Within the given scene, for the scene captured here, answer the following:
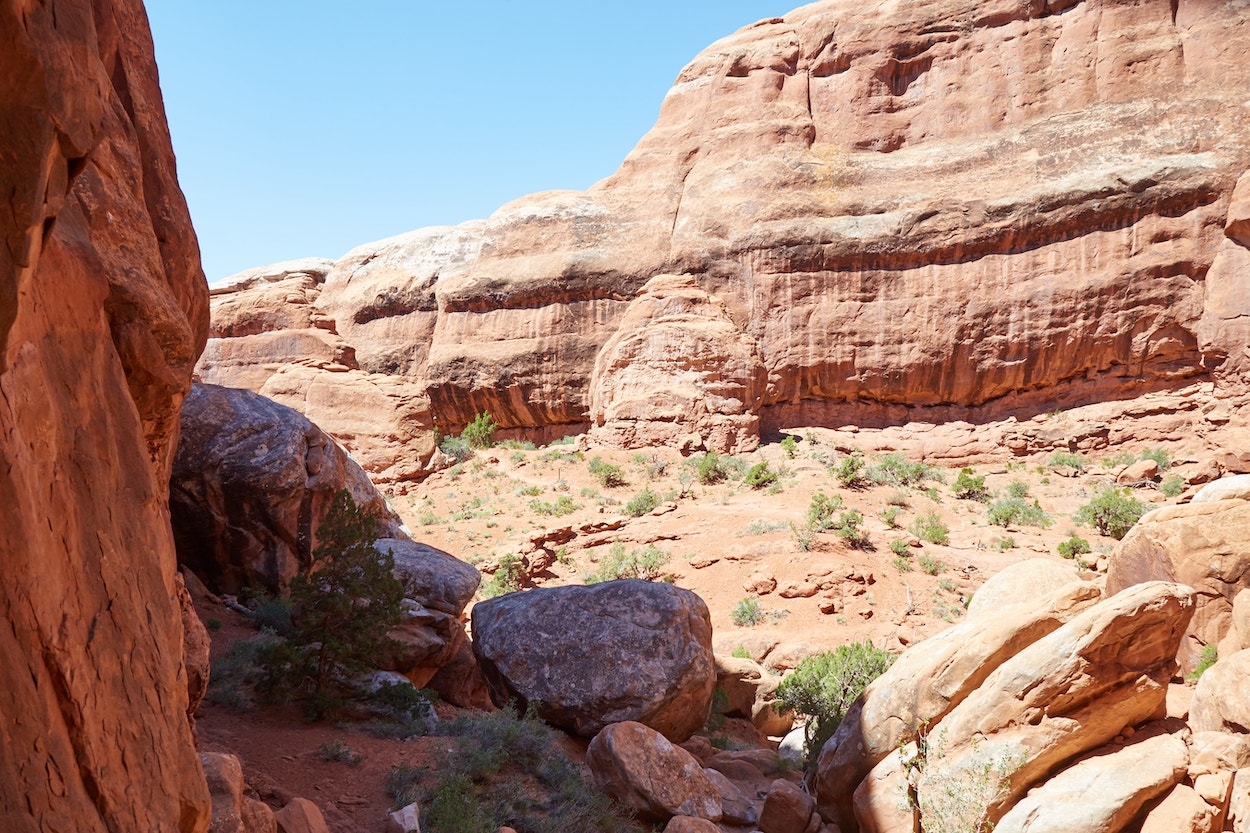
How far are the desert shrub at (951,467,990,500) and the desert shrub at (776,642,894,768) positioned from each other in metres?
10.9

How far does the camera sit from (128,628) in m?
3.57

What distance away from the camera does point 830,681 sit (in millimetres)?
11445

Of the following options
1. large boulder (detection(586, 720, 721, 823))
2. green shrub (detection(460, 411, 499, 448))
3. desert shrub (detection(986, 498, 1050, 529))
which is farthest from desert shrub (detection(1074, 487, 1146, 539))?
green shrub (detection(460, 411, 499, 448))

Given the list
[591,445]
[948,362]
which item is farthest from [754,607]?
[948,362]

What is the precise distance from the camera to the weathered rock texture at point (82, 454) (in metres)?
2.40

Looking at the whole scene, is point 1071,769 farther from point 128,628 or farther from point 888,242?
point 888,242

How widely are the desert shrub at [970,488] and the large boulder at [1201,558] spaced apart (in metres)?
13.2

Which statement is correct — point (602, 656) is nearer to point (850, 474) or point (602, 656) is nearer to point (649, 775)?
point (649, 775)

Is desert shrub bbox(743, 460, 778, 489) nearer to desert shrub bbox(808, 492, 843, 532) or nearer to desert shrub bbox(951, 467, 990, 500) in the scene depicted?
desert shrub bbox(808, 492, 843, 532)

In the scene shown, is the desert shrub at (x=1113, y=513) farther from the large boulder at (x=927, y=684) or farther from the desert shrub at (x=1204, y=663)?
the large boulder at (x=927, y=684)

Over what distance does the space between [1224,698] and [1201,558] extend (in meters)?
2.21

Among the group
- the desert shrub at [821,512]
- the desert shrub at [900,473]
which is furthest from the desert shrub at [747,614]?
the desert shrub at [900,473]

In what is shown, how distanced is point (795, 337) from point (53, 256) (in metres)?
24.9

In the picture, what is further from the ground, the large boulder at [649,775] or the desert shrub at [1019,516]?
the large boulder at [649,775]
